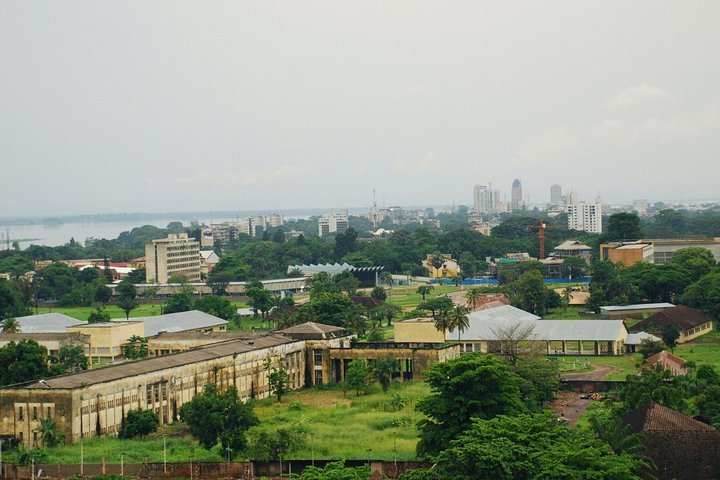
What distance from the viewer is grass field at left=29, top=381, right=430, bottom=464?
121ft

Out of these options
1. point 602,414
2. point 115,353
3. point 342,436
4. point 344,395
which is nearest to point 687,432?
point 602,414

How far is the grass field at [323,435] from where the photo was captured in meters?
36.8

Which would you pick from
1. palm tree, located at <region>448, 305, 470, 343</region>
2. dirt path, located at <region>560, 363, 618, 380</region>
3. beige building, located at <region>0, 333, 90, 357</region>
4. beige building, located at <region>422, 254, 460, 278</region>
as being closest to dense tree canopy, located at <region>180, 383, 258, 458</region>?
dirt path, located at <region>560, 363, 618, 380</region>

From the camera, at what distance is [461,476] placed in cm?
2864

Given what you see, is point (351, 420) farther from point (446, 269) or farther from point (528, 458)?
point (446, 269)

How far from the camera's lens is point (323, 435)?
129 feet

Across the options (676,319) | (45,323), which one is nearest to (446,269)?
(676,319)

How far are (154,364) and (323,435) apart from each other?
10.0m

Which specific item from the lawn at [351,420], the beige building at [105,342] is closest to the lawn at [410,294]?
the beige building at [105,342]

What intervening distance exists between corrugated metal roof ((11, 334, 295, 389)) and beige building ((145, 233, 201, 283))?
6652 cm

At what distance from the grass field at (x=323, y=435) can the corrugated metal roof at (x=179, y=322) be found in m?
22.4

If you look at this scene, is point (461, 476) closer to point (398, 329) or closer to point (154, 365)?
point (154, 365)

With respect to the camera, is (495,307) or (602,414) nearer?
(602,414)

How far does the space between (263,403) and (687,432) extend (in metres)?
20.3
